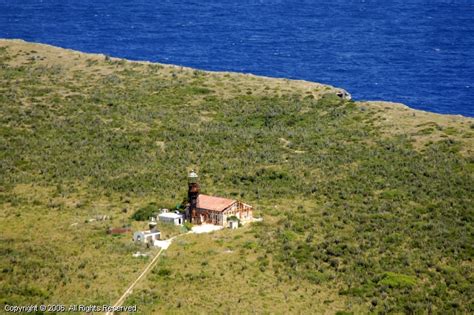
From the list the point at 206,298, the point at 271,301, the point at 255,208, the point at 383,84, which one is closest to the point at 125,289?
the point at 206,298

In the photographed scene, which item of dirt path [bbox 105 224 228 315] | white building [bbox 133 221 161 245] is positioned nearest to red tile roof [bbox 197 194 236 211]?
dirt path [bbox 105 224 228 315]

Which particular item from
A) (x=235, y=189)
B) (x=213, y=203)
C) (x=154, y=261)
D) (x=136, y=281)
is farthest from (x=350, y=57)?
(x=136, y=281)

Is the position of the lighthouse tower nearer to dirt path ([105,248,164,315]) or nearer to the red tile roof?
the red tile roof

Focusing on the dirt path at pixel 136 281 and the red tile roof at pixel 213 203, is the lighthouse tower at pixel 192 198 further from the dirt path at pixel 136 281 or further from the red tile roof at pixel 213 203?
the dirt path at pixel 136 281

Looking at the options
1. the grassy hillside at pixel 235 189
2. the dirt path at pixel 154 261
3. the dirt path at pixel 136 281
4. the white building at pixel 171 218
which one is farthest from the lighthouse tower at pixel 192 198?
the dirt path at pixel 136 281

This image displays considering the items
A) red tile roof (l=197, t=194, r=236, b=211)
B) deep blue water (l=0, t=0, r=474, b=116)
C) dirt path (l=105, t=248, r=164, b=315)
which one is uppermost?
deep blue water (l=0, t=0, r=474, b=116)

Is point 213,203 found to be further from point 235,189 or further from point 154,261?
point 154,261
